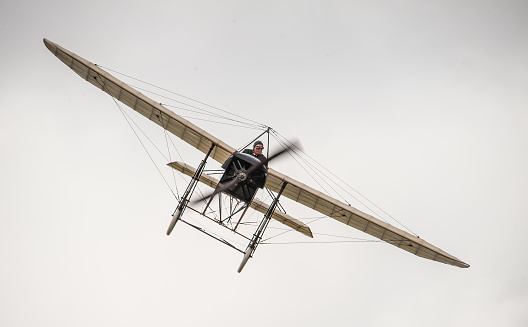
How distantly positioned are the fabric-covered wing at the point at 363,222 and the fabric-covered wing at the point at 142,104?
2.94 meters

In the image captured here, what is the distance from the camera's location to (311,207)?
24578 millimetres

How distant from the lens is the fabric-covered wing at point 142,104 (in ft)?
73.3

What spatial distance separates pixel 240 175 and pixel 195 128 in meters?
3.18

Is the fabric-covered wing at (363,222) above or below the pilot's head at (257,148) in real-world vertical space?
below

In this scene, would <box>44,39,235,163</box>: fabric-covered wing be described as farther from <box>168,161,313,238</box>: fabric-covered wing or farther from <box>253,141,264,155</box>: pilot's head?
<box>253,141,264,155</box>: pilot's head

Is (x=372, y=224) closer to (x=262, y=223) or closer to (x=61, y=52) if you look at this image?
(x=262, y=223)

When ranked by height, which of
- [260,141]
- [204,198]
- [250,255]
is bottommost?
[250,255]

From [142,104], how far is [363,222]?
10191mm

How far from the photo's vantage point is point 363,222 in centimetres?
2448

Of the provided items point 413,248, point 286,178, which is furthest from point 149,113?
point 413,248

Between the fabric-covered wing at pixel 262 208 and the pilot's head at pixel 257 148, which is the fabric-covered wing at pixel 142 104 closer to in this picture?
the fabric-covered wing at pixel 262 208

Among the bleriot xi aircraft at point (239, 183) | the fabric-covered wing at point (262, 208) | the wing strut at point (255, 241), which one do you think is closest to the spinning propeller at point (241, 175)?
the bleriot xi aircraft at point (239, 183)

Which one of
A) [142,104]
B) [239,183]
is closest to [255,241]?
[239,183]

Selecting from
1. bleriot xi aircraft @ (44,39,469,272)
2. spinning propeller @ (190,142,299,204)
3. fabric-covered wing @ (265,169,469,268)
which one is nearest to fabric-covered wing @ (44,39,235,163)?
bleriot xi aircraft @ (44,39,469,272)
